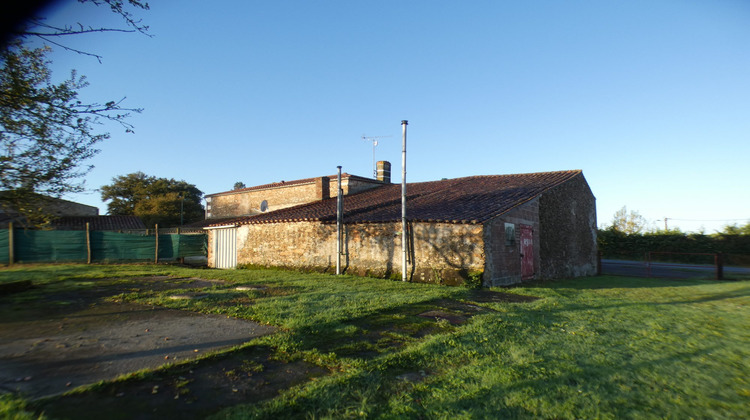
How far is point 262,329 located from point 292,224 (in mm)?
10673

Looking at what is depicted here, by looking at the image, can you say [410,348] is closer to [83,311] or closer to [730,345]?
[730,345]

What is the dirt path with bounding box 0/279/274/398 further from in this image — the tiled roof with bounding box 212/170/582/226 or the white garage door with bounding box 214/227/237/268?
the white garage door with bounding box 214/227/237/268

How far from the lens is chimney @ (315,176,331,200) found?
75.0 ft

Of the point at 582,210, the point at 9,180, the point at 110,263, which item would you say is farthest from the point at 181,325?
the point at 582,210

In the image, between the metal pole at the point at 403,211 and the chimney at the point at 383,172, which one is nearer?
the metal pole at the point at 403,211

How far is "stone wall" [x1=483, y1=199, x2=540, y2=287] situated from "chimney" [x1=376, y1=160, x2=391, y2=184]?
1385cm

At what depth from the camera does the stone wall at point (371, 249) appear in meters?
11.6

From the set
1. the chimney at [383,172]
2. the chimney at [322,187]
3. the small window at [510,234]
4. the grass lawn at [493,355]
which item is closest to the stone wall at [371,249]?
the small window at [510,234]

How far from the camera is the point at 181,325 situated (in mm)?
5621

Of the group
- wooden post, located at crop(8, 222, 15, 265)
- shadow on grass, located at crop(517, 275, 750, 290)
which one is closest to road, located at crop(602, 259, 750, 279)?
shadow on grass, located at crop(517, 275, 750, 290)

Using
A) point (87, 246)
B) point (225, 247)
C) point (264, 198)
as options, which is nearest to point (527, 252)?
point (225, 247)

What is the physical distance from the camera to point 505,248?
40.4 feet

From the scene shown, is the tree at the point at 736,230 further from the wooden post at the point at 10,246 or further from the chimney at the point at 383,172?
the wooden post at the point at 10,246

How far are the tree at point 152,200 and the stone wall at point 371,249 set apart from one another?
33.1 metres
